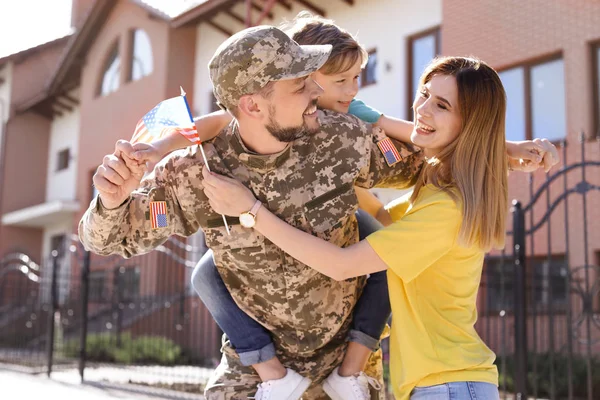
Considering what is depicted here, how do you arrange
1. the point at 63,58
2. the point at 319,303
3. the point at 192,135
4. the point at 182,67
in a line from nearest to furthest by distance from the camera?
the point at 192,135 < the point at 319,303 < the point at 182,67 < the point at 63,58

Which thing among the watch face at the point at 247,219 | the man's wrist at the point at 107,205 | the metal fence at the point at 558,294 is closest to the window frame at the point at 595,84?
the metal fence at the point at 558,294

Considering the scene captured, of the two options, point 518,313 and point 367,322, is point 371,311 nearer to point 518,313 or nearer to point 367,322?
point 367,322

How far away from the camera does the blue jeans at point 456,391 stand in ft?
8.59

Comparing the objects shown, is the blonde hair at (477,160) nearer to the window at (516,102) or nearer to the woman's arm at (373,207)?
the woman's arm at (373,207)

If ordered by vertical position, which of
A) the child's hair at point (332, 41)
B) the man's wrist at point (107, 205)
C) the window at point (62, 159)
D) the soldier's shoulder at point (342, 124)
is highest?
the window at point (62, 159)

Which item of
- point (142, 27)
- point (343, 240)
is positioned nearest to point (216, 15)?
point (142, 27)

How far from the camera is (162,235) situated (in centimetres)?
287

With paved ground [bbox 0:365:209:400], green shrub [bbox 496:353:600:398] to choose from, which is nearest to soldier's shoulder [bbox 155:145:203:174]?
paved ground [bbox 0:365:209:400]

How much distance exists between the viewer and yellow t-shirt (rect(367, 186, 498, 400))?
105 inches

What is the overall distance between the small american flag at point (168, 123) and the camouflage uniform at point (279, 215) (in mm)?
133

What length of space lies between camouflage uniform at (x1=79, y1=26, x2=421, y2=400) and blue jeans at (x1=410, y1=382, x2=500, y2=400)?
1.65ft

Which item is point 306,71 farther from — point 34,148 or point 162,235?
point 34,148

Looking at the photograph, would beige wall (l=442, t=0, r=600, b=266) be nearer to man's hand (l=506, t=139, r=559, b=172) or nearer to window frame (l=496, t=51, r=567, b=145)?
window frame (l=496, t=51, r=567, b=145)

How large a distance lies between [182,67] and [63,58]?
19.9ft
